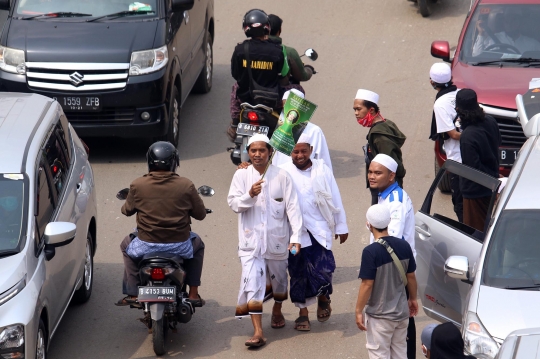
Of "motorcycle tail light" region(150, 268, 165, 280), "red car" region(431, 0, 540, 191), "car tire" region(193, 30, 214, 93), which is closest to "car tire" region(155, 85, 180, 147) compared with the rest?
"car tire" region(193, 30, 214, 93)

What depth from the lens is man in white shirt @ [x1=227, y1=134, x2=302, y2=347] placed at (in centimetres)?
773

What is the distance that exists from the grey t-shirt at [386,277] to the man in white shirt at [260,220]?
1.32 m

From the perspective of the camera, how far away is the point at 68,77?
1155 cm

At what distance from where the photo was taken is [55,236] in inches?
272

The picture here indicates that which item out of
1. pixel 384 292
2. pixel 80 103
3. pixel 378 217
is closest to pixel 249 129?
pixel 80 103

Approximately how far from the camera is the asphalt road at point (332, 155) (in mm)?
8102

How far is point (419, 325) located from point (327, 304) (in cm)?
82

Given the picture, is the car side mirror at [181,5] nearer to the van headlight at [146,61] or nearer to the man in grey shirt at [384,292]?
the van headlight at [146,61]

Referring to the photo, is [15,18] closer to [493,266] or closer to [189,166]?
[189,166]

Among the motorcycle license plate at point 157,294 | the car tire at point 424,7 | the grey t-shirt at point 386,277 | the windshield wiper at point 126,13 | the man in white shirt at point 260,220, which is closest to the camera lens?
the grey t-shirt at point 386,277

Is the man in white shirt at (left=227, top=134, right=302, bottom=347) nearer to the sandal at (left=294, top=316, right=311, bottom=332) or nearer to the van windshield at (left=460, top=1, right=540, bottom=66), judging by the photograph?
the sandal at (left=294, top=316, right=311, bottom=332)

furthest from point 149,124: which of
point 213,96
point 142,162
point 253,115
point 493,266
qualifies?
point 493,266

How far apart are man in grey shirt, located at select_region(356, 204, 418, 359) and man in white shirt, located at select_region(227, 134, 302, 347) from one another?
1283mm

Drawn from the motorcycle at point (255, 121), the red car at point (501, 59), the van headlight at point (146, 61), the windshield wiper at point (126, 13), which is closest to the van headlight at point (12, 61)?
the windshield wiper at point (126, 13)
